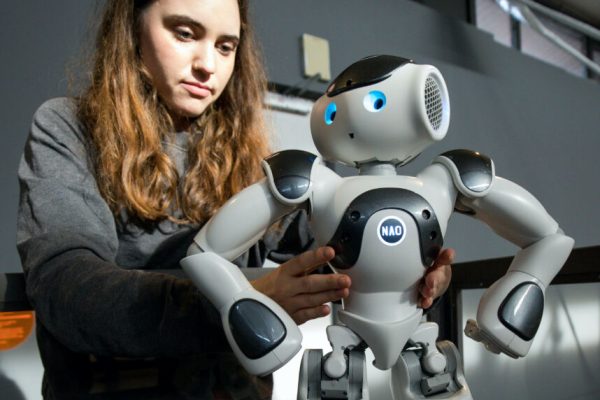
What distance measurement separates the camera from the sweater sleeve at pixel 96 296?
1.52 feet

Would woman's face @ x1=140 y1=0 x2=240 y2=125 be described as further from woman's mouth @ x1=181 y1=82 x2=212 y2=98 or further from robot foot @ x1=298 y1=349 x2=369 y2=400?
robot foot @ x1=298 y1=349 x2=369 y2=400

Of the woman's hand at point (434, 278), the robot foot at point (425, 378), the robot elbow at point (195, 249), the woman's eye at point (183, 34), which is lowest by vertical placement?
the robot foot at point (425, 378)

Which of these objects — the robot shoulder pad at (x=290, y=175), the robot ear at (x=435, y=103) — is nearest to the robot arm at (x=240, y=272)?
the robot shoulder pad at (x=290, y=175)

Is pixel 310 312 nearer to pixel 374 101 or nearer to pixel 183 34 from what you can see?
pixel 374 101

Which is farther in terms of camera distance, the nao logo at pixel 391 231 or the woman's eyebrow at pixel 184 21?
the woman's eyebrow at pixel 184 21

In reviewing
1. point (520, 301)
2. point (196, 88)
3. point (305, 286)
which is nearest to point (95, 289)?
point (305, 286)

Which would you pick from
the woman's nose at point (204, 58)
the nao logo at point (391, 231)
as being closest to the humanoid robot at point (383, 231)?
the nao logo at point (391, 231)

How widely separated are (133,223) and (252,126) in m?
0.27

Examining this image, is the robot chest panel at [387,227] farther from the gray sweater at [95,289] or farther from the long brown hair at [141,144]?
the long brown hair at [141,144]

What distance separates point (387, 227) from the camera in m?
0.42

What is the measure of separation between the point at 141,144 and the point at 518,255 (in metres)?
0.50

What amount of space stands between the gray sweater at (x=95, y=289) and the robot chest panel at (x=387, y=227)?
0.15 meters

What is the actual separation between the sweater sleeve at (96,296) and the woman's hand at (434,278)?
21 centimetres

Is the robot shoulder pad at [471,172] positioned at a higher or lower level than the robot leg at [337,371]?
higher
